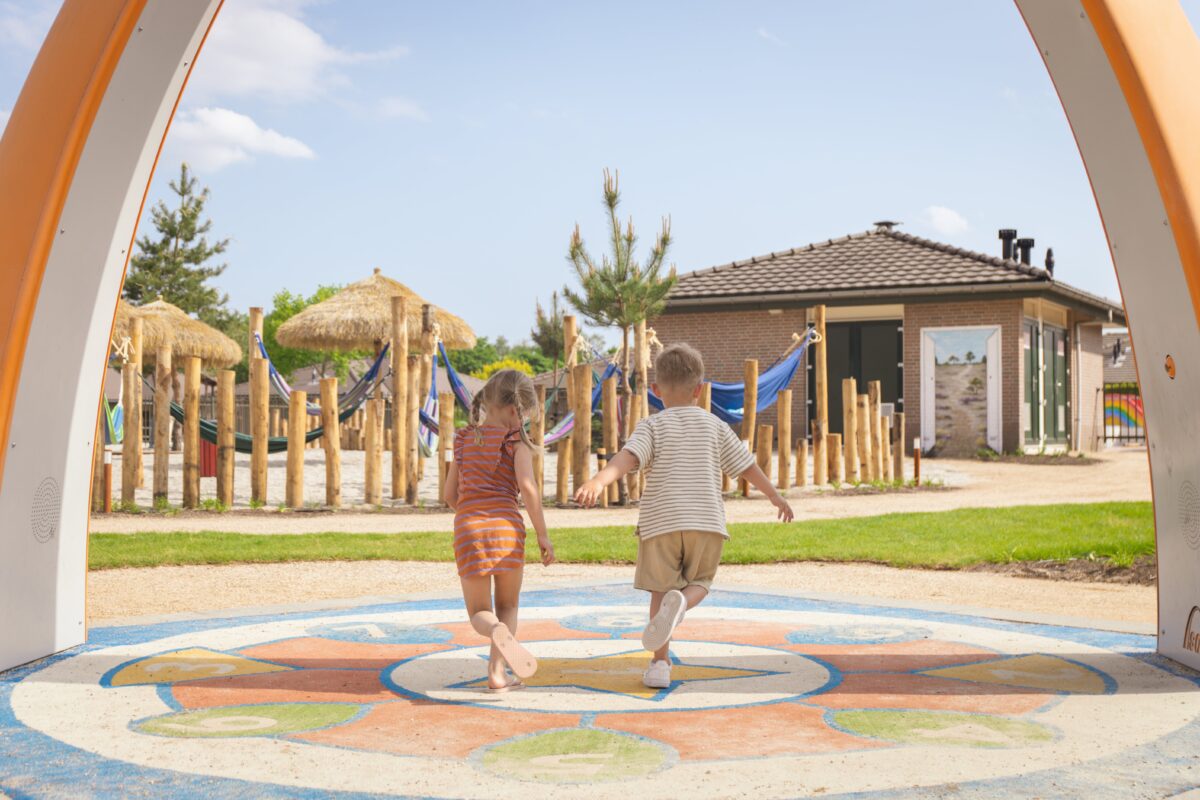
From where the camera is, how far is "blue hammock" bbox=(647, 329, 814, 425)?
17312 millimetres

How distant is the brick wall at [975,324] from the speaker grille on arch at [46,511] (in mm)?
21209

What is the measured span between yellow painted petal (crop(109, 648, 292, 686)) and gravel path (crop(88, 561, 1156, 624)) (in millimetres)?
1675

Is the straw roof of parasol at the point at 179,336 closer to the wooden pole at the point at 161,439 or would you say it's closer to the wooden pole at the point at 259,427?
the wooden pole at the point at 161,439

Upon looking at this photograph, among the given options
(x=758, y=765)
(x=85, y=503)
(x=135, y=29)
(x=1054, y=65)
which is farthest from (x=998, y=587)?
(x=135, y=29)

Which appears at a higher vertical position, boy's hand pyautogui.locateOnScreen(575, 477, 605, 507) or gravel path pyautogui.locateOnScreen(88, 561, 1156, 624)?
boy's hand pyautogui.locateOnScreen(575, 477, 605, 507)

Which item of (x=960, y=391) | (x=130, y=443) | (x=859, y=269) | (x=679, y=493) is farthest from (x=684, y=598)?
(x=859, y=269)

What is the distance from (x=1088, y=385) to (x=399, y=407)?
21.6m

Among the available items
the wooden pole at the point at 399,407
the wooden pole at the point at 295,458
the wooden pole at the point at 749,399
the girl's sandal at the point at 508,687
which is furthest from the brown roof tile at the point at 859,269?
the girl's sandal at the point at 508,687

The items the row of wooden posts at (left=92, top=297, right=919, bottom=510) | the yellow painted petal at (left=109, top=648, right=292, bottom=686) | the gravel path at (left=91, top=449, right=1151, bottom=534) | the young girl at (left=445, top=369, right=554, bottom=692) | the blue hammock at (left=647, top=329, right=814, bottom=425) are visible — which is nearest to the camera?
the young girl at (left=445, top=369, right=554, bottom=692)

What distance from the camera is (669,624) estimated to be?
4504 mm

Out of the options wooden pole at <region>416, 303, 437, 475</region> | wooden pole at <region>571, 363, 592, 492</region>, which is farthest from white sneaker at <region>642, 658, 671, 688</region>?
wooden pole at <region>416, 303, 437, 475</region>

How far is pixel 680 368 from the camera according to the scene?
490 centimetres

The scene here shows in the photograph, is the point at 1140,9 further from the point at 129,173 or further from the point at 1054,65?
the point at 129,173

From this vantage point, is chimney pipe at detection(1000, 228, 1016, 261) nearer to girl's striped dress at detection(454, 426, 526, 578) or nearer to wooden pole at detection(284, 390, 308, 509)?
wooden pole at detection(284, 390, 308, 509)
